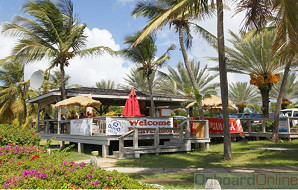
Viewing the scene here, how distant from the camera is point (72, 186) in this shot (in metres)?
4.08

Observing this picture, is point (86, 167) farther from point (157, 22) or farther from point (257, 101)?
point (257, 101)

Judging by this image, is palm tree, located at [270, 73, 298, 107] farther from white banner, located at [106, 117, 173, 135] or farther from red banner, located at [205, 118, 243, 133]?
white banner, located at [106, 117, 173, 135]

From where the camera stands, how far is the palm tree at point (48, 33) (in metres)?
17.9

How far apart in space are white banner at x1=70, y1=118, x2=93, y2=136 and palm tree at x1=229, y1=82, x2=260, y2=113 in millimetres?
29528

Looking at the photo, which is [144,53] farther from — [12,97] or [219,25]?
[12,97]

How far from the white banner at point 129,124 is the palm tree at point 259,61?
8482 millimetres

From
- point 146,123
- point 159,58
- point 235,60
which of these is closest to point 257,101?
point 235,60

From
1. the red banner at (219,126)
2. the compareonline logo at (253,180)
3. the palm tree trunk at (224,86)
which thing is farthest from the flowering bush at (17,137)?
the red banner at (219,126)

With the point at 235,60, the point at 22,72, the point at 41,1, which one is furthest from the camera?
the point at 22,72

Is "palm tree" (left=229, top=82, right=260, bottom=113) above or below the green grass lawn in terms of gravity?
above

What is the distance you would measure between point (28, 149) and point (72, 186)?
13.9 ft

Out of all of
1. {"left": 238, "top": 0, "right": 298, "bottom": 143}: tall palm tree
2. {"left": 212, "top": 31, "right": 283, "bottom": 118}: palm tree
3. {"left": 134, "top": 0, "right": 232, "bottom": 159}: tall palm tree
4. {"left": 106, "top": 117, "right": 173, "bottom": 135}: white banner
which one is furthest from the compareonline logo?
{"left": 212, "top": 31, "right": 283, "bottom": 118}: palm tree

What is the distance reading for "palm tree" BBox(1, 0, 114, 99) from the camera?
17906 mm

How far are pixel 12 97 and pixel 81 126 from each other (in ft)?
44.2
